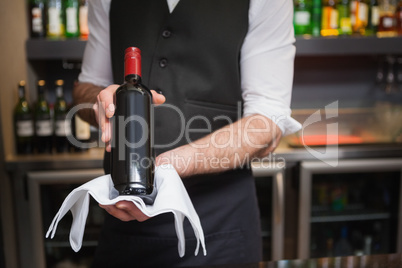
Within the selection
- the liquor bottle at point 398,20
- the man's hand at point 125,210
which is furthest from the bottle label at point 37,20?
the liquor bottle at point 398,20

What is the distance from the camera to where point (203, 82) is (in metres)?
0.78

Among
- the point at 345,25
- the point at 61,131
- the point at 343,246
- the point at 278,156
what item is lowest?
the point at 343,246

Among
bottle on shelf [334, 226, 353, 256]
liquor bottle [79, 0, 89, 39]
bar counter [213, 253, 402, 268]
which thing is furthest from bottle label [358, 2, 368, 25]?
bar counter [213, 253, 402, 268]

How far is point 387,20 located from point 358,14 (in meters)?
0.13

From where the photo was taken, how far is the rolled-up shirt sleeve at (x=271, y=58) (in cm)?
76

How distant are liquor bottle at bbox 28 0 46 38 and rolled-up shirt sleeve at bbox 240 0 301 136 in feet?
3.94

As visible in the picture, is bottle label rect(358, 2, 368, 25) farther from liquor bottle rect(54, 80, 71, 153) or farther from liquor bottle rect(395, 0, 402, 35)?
liquor bottle rect(54, 80, 71, 153)

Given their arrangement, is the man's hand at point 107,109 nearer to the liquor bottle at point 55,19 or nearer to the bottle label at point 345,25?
the liquor bottle at point 55,19

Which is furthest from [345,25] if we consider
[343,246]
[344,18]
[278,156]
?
[343,246]

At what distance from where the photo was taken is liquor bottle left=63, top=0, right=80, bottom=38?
1655mm

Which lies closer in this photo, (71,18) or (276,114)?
(276,114)

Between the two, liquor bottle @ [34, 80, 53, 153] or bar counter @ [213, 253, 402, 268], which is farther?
liquor bottle @ [34, 80, 53, 153]

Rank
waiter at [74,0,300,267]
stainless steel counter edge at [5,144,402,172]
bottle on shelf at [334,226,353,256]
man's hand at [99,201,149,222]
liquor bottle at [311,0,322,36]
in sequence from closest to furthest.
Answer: man's hand at [99,201,149,222] → waiter at [74,0,300,267] → stainless steel counter edge at [5,144,402,172] → liquor bottle at [311,0,322,36] → bottle on shelf at [334,226,353,256]

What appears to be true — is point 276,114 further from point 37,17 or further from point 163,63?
point 37,17
